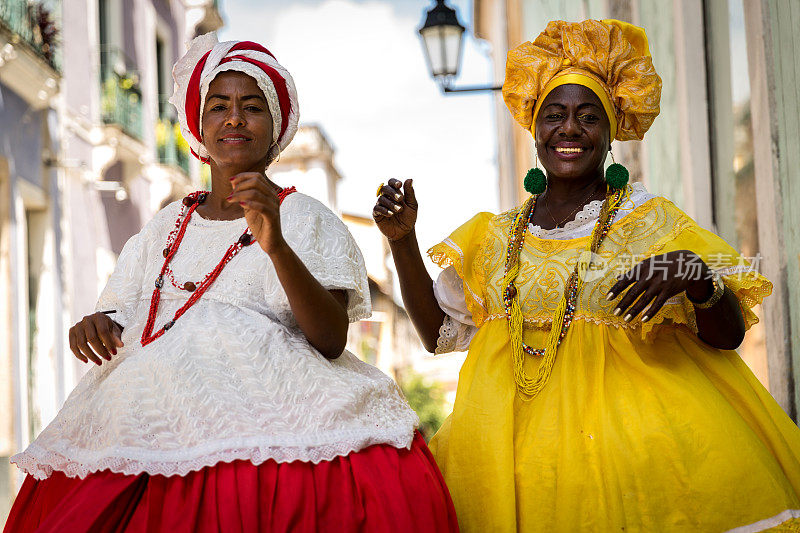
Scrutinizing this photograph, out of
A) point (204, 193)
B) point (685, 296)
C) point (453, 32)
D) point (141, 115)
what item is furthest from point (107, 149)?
point (685, 296)

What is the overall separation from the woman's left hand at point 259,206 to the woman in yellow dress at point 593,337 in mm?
729

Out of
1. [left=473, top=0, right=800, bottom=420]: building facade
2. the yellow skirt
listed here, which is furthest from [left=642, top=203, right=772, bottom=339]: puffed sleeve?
[left=473, top=0, right=800, bottom=420]: building facade

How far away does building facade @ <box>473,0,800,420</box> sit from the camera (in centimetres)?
374

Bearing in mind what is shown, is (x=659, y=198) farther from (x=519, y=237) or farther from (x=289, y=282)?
(x=289, y=282)

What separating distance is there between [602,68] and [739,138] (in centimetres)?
178

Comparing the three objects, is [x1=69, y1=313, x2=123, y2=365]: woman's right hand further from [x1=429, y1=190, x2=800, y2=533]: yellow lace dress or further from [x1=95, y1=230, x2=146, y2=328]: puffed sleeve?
[x1=429, y1=190, x2=800, y2=533]: yellow lace dress

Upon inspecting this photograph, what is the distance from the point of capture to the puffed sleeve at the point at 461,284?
320 cm

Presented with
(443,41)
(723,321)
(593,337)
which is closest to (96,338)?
(593,337)

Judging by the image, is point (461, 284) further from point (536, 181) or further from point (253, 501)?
point (253, 501)

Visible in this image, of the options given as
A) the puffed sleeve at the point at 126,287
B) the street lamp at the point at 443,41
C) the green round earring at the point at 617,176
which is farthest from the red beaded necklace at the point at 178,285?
the street lamp at the point at 443,41

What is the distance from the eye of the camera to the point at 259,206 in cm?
237

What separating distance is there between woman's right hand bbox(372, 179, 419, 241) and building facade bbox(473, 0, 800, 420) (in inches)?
61.7

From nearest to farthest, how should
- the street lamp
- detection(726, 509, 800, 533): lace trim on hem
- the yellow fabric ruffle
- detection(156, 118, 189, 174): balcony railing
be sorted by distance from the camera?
detection(726, 509, 800, 533): lace trim on hem < the yellow fabric ruffle < the street lamp < detection(156, 118, 189, 174): balcony railing

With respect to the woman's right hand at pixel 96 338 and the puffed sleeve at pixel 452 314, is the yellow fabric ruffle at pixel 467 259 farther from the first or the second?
the woman's right hand at pixel 96 338
